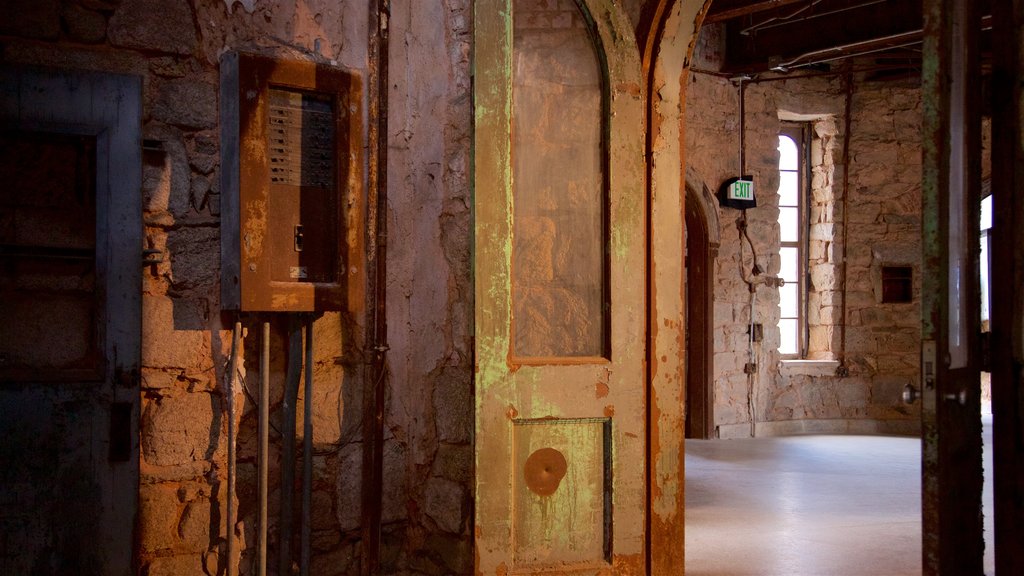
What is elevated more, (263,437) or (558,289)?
(558,289)

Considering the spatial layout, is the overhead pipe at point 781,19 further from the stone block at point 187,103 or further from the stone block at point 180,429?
the stone block at point 180,429

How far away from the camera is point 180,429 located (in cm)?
263

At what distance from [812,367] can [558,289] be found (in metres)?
5.43

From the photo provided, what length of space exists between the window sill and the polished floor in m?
0.78

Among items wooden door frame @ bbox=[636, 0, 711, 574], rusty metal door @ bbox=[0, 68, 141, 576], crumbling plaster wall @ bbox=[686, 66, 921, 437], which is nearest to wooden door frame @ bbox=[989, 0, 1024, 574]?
wooden door frame @ bbox=[636, 0, 711, 574]

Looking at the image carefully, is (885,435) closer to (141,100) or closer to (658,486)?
(658,486)

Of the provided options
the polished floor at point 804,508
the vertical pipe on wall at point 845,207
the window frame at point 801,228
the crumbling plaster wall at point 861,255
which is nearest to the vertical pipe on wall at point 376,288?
the polished floor at point 804,508

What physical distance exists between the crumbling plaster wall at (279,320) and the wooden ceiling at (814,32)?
380cm

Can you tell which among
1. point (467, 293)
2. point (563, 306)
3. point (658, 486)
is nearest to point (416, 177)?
point (467, 293)

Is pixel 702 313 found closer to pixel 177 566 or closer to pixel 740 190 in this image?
pixel 740 190

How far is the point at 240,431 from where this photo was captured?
2.75 m

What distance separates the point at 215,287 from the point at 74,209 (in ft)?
1.55

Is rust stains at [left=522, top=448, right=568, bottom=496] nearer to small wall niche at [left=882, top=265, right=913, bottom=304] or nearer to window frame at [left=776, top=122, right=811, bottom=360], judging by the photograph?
window frame at [left=776, top=122, right=811, bottom=360]

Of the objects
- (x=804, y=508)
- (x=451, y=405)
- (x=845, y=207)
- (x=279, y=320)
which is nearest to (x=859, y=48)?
(x=845, y=207)
